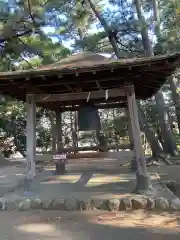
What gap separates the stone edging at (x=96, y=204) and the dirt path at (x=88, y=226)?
20 cm

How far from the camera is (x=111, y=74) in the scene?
554 centimetres

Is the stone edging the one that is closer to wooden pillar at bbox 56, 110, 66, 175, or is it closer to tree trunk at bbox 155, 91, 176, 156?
wooden pillar at bbox 56, 110, 66, 175

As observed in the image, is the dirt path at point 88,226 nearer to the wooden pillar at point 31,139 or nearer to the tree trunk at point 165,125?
the wooden pillar at point 31,139

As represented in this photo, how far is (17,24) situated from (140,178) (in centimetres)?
744

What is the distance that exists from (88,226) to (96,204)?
89cm

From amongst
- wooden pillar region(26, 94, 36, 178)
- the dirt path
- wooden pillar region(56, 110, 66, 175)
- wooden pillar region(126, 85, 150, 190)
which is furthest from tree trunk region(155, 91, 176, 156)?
the dirt path

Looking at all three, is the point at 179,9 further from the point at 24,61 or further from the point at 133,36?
the point at 24,61

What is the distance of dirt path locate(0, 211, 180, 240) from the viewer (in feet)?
11.7

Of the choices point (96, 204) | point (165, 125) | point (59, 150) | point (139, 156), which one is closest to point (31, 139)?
point (96, 204)

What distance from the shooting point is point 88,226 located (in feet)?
13.0

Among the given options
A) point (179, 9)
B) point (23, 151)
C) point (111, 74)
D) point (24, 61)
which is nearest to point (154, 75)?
point (111, 74)

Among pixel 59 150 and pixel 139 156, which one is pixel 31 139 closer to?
pixel 139 156

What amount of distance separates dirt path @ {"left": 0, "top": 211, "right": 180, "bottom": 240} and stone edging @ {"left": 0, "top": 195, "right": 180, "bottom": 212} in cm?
20

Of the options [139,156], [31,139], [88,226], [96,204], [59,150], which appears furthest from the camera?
[59,150]
